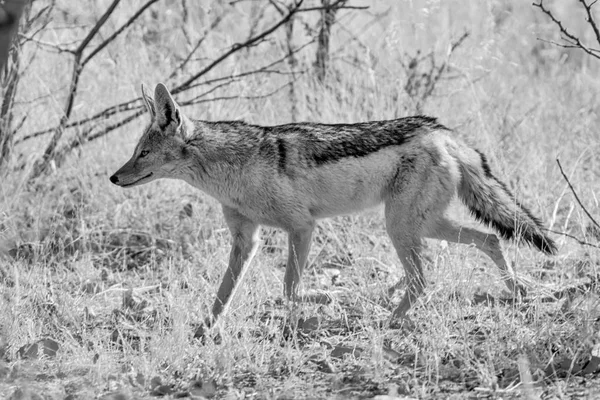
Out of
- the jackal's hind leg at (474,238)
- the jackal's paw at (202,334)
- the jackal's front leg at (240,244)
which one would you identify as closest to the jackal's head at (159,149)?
the jackal's front leg at (240,244)

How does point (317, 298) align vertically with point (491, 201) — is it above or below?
below

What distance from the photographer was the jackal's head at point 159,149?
5.81m

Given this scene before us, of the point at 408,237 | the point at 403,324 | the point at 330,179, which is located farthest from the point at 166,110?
the point at 403,324

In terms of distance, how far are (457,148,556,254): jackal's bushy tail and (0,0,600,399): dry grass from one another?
34 cm

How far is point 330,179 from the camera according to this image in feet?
18.9

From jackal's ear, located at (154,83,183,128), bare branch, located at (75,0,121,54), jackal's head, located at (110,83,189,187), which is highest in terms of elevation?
bare branch, located at (75,0,121,54)

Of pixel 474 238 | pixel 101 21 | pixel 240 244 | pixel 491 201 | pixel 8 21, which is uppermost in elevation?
pixel 101 21

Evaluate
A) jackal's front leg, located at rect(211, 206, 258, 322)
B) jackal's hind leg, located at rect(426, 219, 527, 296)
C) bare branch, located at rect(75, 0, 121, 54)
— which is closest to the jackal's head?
jackal's front leg, located at rect(211, 206, 258, 322)

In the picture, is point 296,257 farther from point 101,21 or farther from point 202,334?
point 101,21

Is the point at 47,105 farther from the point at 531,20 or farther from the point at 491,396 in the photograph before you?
the point at 531,20

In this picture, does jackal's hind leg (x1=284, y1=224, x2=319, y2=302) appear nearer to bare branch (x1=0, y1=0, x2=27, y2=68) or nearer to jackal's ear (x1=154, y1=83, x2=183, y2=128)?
jackal's ear (x1=154, y1=83, x2=183, y2=128)

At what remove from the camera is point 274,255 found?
22.7 ft

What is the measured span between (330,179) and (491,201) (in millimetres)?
1044

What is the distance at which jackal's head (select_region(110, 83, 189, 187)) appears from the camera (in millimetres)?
5809
